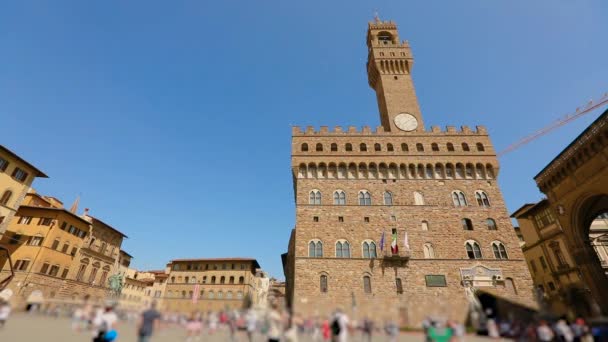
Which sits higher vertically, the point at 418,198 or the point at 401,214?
the point at 418,198

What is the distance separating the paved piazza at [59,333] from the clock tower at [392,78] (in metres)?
25.8

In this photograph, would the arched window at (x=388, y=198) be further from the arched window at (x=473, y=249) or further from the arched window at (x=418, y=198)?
the arched window at (x=473, y=249)

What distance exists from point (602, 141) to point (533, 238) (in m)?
17.4

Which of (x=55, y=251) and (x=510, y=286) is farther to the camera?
(x=55, y=251)

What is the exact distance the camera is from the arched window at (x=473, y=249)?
22.2 meters

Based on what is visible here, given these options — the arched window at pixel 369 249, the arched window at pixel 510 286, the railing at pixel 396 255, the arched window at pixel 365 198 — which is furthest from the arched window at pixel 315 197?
the arched window at pixel 510 286

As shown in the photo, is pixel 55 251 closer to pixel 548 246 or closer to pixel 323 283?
pixel 323 283

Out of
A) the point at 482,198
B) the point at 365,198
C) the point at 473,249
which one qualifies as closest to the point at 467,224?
the point at 473,249

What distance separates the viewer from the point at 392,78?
107ft

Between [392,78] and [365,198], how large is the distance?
16.4 metres

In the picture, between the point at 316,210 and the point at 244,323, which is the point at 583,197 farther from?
the point at 244,323

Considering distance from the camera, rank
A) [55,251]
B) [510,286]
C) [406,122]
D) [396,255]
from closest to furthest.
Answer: [510,286] < [396,255] < [406,122] < [55,251]

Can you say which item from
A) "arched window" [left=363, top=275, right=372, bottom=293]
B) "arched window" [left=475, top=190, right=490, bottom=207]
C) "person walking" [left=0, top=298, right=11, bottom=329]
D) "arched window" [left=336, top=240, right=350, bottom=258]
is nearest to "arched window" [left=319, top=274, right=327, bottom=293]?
"arched window" [left=336, top=240, right=350, bottom=258]

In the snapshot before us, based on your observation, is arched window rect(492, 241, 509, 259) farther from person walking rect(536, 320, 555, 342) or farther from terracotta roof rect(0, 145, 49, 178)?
terracotta roof rect(0, 145, 49, 178)
